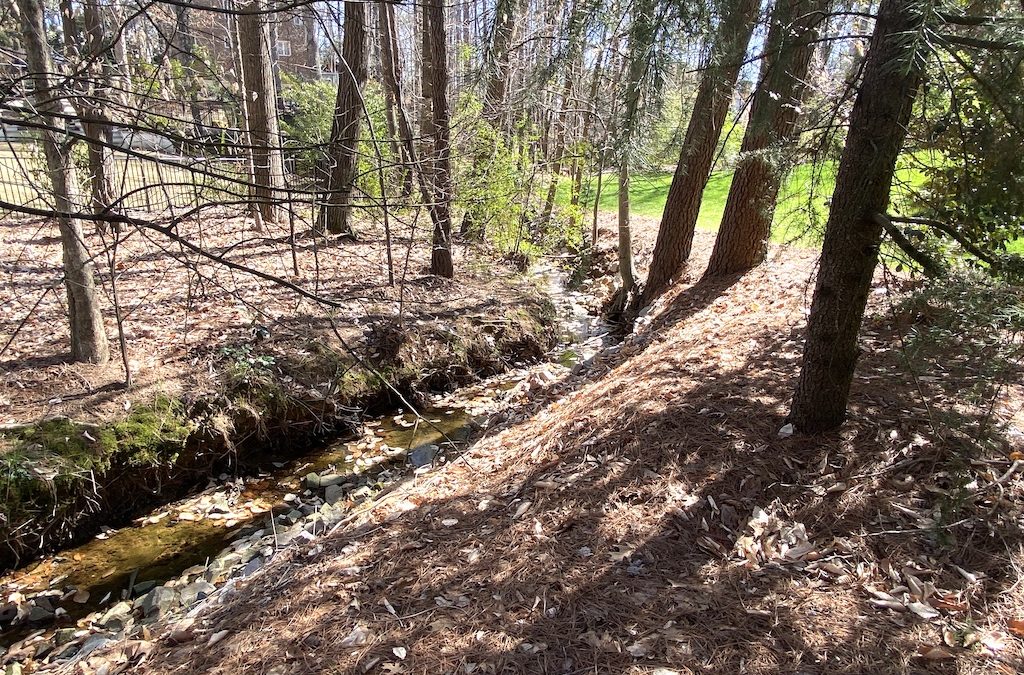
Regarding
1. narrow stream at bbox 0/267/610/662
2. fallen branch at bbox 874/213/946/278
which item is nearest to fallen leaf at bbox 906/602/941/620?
fallen branch at bbox 874/213/946/278

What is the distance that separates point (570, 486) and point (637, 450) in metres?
0.50

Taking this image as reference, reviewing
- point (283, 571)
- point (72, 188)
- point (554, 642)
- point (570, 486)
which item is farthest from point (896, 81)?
point (72, 188)

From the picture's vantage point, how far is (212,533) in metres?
4.86

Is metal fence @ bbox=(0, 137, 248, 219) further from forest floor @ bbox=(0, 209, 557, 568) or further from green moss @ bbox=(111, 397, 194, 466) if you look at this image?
green moss @ bbox=(111, 397, 194, 466)

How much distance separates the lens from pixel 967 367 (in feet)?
10.2

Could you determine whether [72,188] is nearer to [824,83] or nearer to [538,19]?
[824,83]

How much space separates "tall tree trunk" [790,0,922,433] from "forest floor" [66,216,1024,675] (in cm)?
23

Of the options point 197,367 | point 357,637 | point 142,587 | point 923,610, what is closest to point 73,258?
point 197,367

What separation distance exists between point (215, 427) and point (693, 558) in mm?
4361

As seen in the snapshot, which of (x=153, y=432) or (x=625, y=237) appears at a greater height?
(x=625, y=237)

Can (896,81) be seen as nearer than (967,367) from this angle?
Yes

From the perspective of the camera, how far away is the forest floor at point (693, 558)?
2459mm

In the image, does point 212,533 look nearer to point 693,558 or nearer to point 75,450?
point 75,450

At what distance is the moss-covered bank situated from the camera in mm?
4504
